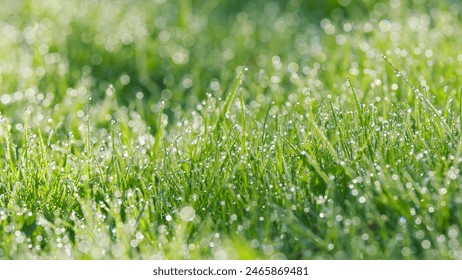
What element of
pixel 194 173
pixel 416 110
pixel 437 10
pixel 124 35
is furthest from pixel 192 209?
pixel 437 10

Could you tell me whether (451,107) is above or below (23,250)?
above

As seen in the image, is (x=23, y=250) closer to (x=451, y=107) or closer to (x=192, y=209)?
(x=192, y=209)

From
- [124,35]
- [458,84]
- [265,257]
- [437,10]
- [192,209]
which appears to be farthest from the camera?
[437,10]

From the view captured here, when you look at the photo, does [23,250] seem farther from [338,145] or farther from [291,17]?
[291,17]

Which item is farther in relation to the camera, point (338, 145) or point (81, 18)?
point (81, 18)

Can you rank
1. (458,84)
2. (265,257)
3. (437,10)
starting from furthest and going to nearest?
(437,10) → (458,84) → (265,257)

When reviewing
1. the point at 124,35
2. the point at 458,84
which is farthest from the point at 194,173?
the point at 124,35
